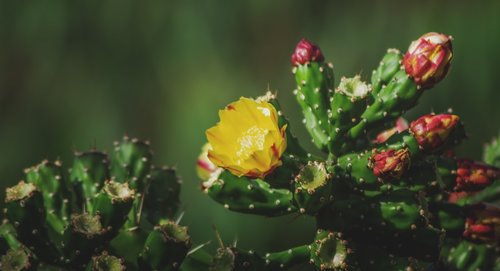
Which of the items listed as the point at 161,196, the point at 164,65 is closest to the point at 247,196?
the point at 161,196

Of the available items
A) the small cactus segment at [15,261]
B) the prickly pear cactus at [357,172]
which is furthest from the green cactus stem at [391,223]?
the small cactus segment at [15,261]

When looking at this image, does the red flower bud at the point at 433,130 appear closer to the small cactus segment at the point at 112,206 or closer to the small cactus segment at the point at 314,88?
the small cactus segment at the point at 314,88

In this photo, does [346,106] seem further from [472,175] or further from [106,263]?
[106,263]

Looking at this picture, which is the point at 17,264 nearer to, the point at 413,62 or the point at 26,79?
the point at 413,62

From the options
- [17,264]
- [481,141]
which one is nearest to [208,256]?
[17,264]

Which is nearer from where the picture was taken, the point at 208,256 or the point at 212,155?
the point at 212,155
